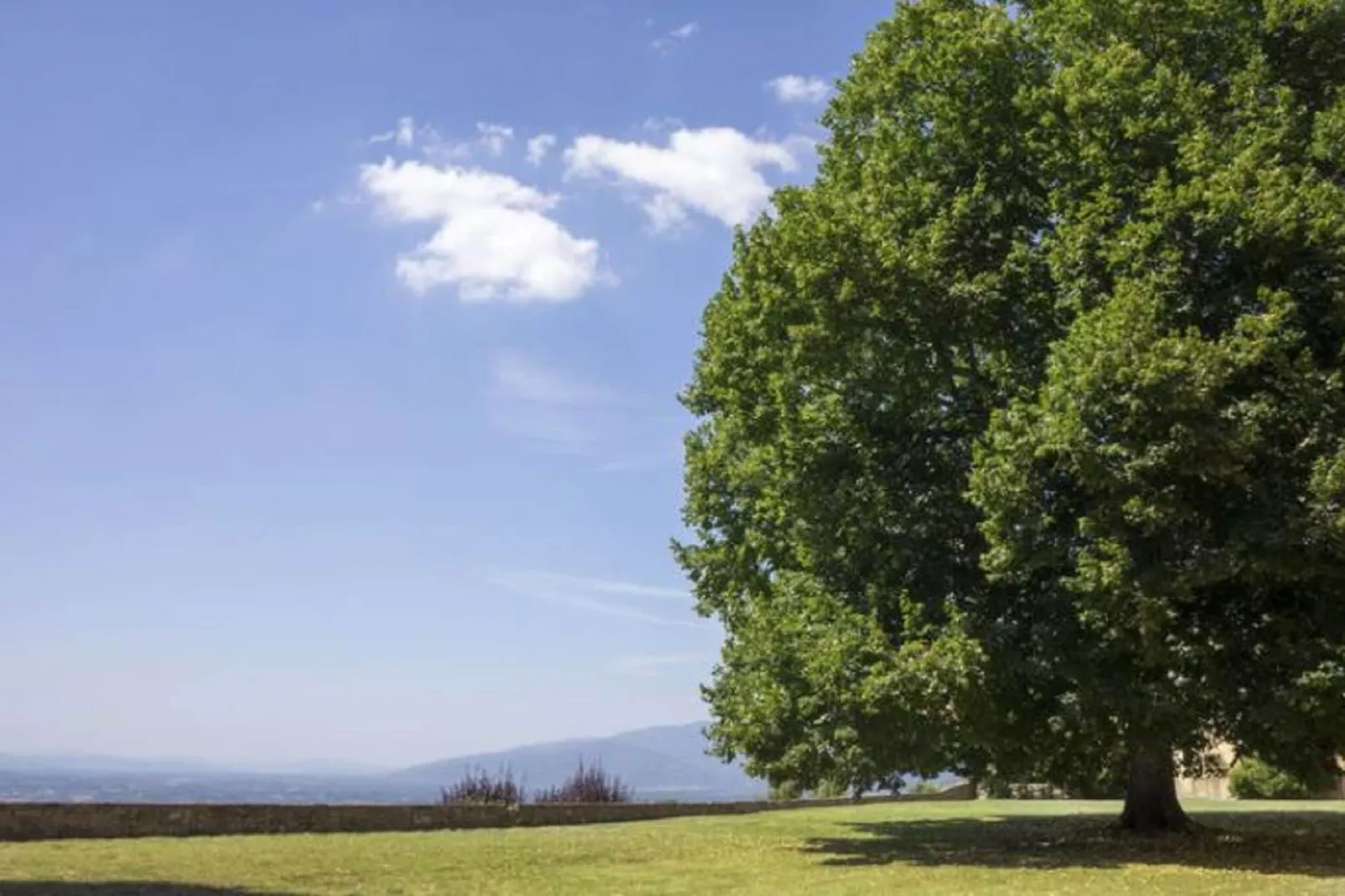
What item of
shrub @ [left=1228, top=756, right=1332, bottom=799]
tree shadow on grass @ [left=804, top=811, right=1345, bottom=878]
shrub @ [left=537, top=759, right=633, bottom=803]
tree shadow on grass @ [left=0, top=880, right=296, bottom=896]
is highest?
tree shadow on grass @ [left=0, top=880, right=296, bottom=896]

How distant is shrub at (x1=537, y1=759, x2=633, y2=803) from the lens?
3603 cm

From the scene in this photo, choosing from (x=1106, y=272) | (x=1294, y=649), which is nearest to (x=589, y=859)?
(x=1294, y=649)

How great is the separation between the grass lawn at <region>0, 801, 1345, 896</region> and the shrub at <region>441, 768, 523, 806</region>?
7.03 meters

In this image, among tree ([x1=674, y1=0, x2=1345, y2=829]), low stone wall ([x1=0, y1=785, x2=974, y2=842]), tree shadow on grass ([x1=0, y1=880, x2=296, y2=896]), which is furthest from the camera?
low stone wall ([x1=0, y1=785, x2=974, y2=842])

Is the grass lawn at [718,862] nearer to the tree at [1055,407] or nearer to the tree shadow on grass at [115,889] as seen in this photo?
the tree shadow on grass at [115,889]

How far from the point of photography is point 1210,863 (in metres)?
17.8

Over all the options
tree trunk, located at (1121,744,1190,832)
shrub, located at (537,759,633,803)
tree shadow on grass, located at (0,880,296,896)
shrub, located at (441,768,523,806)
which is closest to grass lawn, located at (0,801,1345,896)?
tree shadow on grass, located at (0,880,296,896)

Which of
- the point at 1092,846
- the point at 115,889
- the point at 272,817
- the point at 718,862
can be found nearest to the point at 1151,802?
the point at 1092,846

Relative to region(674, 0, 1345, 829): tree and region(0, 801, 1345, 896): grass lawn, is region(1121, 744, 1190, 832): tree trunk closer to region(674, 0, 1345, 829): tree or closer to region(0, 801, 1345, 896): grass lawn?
region(674, 0, 1345, 829): tree

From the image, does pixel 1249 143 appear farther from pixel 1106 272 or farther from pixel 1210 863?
pixel 1210 863

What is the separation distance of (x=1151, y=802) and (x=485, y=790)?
1904cm

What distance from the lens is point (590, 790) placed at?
36625 mm

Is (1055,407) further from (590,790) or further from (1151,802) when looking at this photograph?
(590,790)

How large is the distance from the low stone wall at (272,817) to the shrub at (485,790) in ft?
11.6
